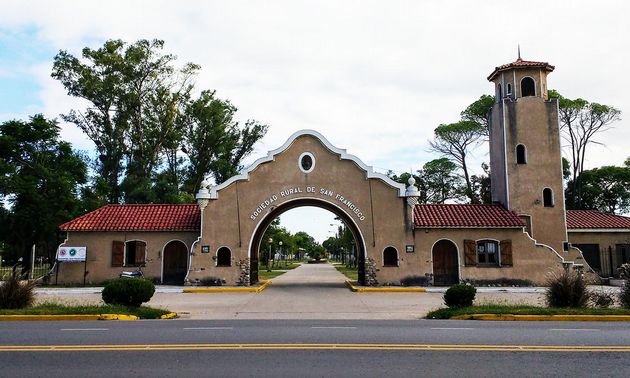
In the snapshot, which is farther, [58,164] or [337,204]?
[58,164]

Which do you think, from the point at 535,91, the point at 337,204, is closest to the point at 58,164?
the point at 337,204

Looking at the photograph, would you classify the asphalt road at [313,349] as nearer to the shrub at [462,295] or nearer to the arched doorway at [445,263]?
the shrub at [462,295]

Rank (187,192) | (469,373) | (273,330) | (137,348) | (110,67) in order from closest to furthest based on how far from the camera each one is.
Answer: (469,373) < (137,348) < (273,330) < (110,67) < (187,192)

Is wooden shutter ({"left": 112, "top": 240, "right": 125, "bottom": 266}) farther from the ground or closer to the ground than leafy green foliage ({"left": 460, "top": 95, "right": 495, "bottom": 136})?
closer to the ground

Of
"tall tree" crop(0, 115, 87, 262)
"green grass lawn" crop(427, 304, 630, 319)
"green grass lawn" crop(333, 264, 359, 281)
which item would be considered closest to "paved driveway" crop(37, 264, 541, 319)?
"green grass lawn" crop(427, 304, 630, 319)

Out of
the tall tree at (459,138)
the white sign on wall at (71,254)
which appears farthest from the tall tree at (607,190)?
the white sign on wall at (71,254)

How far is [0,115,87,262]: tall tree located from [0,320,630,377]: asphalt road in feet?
70.9

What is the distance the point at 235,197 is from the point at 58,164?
14250mm

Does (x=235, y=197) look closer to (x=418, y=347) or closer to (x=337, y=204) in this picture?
(x=337, y=204)

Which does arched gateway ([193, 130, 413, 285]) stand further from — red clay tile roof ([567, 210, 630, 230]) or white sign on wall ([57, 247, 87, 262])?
red clay tile roof ([567, 210, 630, 230])

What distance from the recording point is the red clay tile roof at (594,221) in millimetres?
30034

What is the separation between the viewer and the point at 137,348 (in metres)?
9.38

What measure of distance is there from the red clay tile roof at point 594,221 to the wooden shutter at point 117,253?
24.5 metres

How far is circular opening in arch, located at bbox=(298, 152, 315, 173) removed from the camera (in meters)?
27.9
